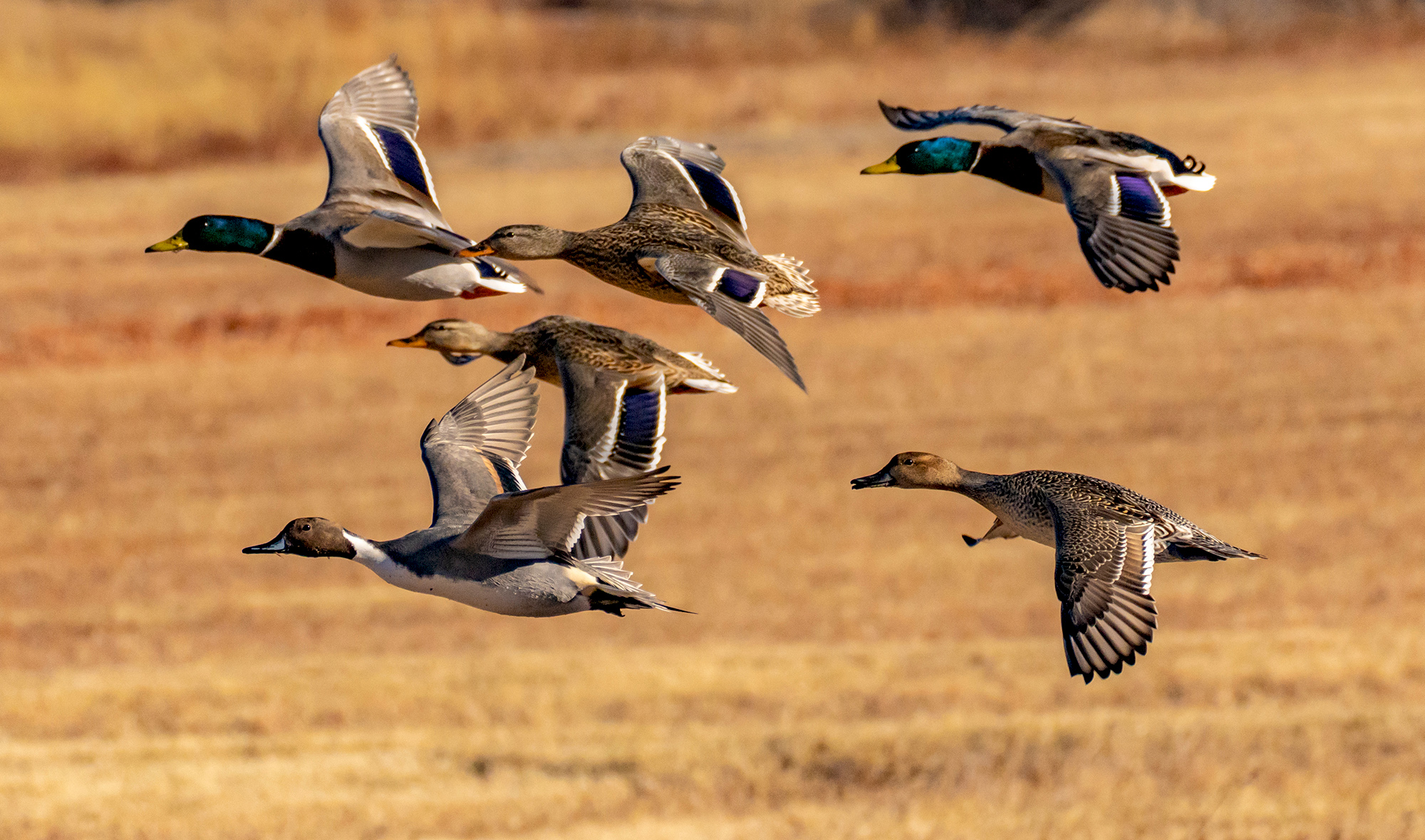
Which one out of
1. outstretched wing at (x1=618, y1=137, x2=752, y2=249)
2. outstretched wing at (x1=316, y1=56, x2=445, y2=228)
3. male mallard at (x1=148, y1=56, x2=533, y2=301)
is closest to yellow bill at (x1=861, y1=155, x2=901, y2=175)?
outstretched wing at (x1=618, y1=137, x2=752, y2=249)

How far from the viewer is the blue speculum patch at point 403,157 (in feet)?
26.7

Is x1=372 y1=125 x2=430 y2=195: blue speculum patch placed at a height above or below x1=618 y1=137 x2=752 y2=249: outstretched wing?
above

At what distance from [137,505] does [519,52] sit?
25.7m

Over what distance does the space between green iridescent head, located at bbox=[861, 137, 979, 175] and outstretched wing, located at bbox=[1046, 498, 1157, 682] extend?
1.35 metres

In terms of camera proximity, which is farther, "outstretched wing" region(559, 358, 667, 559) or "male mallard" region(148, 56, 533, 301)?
"male mallard" region(148, 56, 533, 301)

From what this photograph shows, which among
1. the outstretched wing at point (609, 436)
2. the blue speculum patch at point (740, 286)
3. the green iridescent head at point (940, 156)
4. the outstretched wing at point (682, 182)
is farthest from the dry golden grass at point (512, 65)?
the blue speculum patch at point (740, 286)

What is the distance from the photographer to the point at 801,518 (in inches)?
1491

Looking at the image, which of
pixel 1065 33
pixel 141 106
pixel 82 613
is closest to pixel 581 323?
pixel 82 613

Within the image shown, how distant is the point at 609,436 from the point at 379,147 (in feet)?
7.26

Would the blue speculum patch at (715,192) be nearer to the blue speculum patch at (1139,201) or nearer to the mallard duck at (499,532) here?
the mallard duck at (499,532)

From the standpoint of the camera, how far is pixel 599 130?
58594 mm

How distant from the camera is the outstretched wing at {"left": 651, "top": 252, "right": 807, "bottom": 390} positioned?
5.74 m

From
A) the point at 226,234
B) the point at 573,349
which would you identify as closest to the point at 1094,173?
the point at 573,349

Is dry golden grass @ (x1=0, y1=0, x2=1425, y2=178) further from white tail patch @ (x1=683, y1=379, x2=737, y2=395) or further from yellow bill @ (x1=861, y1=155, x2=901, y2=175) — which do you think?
white tail patch @ (x1=683, y1=379, x2=737, y2=395)
